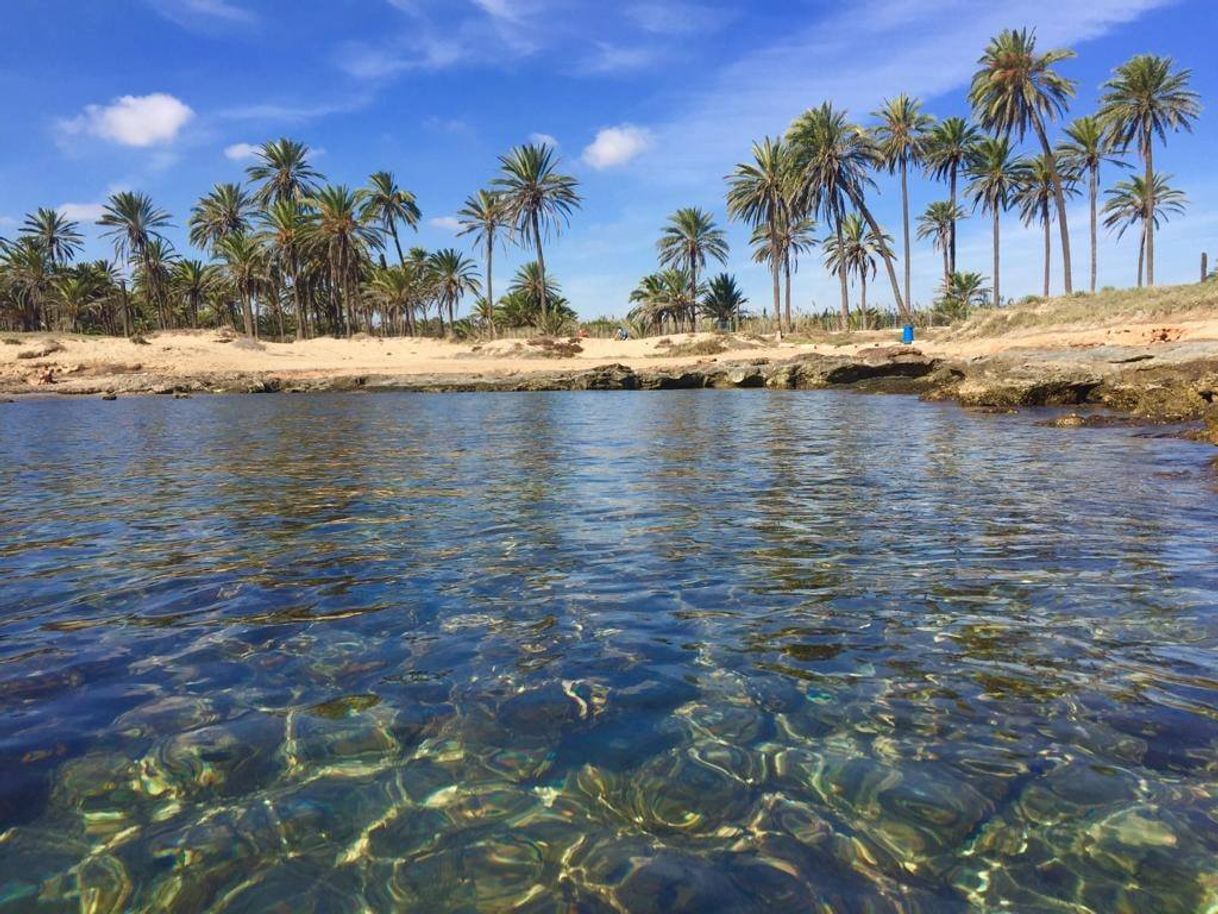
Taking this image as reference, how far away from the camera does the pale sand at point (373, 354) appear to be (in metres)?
43.2

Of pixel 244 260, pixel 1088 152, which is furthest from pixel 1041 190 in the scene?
pixel 244 260

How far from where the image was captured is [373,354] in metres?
53.8

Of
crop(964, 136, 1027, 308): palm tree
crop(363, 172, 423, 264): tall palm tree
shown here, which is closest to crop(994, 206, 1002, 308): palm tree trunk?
crop(964, 136, 1027, 308): palm tree

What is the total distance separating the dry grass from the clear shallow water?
27.8 m

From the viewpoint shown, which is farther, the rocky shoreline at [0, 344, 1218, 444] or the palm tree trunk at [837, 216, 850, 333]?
the palm tree trunk at [837, 216, 850, 333]

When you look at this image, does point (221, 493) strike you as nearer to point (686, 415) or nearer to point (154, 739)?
point (154, 739)

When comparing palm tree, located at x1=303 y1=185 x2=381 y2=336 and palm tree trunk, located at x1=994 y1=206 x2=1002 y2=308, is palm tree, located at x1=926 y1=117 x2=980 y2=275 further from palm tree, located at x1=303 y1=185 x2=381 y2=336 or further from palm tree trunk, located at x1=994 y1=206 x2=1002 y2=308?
palm tree, located at x1=303 y1=185 x2=381 y2=336

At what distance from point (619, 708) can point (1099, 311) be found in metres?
38.2

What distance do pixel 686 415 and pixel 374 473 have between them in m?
12.0

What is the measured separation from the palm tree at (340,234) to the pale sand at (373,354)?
8078 mm

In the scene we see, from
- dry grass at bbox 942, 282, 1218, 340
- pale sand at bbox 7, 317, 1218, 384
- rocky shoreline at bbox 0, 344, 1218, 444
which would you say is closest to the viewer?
rocky shoreline at bbox 0, 344, 1218, 444

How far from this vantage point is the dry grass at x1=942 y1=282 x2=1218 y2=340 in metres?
29.7

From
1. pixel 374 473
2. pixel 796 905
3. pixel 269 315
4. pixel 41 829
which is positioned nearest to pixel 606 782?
pixel 796 905

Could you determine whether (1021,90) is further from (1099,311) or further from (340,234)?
(340,234)
